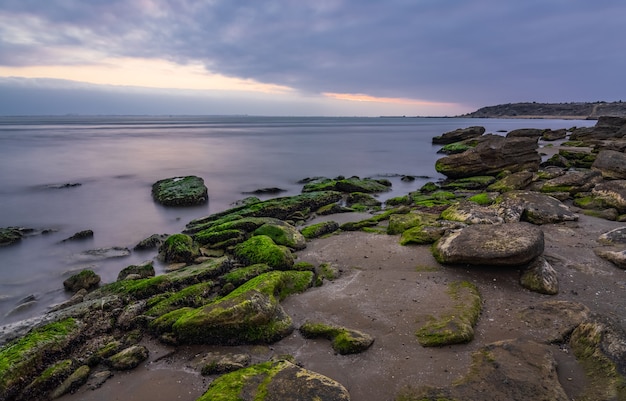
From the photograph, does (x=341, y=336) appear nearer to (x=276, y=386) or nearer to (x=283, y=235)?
(x=276, y=386)

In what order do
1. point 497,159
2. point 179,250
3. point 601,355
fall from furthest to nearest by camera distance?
1. point 497,159
2. point 179,250
3. point 601,355

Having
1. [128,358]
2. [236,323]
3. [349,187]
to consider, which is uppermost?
[236,323]

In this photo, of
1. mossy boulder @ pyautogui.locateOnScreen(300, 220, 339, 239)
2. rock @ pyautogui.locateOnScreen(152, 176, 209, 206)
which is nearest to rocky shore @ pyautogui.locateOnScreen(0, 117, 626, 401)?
mossy boulder @ pyautogui.locateOnScreen(300, 220, 339, 239)

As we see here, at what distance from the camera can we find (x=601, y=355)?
14.4ft

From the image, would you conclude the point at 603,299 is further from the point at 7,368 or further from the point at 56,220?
the point at 56,220

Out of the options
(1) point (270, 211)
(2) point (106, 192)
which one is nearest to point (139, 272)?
(1) point (270, 211)

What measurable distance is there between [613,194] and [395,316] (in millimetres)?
9982

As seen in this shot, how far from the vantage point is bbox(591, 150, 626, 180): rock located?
51.1ft

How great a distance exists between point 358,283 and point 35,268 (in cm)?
817

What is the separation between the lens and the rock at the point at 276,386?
3996 mm

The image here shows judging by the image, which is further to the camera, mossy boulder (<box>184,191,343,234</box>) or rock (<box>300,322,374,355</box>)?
mossy boulder (<box>184,191,343,234</box>)

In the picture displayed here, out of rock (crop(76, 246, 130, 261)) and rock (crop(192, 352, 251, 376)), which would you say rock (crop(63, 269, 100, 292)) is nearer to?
rock (crop(76, 246, 130, 261))

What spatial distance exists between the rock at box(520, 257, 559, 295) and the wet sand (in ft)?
0.39

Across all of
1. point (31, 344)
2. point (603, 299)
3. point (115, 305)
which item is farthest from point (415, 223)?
point (31, 344)
